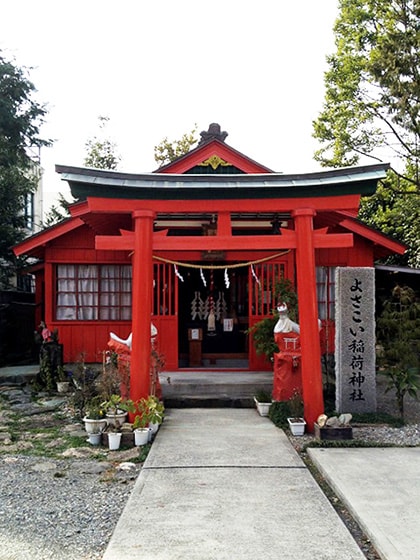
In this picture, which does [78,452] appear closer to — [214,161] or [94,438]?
[94,438]

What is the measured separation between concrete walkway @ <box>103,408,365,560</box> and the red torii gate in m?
0.89

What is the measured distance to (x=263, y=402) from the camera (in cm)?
857

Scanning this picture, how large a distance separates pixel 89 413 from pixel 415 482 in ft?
14.1

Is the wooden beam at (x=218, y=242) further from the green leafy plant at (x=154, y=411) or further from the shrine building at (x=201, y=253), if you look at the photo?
the green leafy plant at (x=154, y=411)

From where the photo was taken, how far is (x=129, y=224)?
10688 millimetres

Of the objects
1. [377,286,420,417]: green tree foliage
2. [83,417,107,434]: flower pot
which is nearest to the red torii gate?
[83,417,107,434]: flower pot

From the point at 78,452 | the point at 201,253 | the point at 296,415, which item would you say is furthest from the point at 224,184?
the point at 201,253

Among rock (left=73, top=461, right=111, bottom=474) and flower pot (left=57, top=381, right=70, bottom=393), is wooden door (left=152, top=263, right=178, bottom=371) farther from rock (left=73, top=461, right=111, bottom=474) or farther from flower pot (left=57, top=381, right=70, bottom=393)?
rock (left=73, top=461, right=111, bottom=474)

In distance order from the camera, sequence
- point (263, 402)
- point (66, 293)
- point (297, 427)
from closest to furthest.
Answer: point (297, 427)
point (263, 402)
point (66, 293)

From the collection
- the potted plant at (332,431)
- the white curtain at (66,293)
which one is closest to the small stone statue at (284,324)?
the potted plant at (332,431)

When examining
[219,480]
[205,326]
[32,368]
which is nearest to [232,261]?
[205,326]

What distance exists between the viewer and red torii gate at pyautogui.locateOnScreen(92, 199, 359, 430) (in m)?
7.39

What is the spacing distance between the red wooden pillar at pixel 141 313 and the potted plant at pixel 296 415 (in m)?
2.09

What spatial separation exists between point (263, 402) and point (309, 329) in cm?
177
